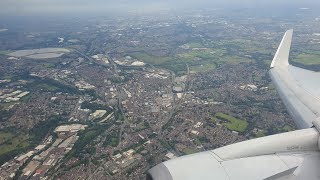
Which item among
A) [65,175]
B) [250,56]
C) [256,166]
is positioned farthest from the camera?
[250,56]

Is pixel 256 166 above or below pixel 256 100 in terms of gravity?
above

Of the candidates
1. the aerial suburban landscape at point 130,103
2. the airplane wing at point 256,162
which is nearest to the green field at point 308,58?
the aerial suburban landscape at point 130,103

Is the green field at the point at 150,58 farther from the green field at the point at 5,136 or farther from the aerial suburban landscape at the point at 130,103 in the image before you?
the green field at the point at 5,136

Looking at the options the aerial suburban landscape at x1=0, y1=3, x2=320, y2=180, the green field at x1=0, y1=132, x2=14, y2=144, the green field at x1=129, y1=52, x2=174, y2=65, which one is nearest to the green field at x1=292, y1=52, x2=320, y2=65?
the aerial suburban landscape at x1=0, y1=3, x2=320, y2=180

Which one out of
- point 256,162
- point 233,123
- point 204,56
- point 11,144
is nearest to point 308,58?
point 204,56

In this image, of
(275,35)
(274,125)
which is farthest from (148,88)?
(275,35)

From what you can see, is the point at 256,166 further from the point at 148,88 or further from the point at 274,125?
the point at 148,88

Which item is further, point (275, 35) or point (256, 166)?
point (275, 35)

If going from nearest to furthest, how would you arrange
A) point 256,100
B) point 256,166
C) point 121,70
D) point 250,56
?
point 256,166 < point 256,100 < point 121,70 < point 250,56
